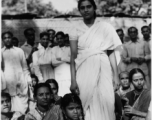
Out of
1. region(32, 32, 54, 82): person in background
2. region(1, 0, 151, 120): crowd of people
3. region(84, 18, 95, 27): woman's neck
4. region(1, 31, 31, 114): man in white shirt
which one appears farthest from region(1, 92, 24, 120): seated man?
region(84, 18, 95, 27): woman's neck

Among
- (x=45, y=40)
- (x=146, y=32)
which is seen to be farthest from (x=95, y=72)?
(x=146, y=32)

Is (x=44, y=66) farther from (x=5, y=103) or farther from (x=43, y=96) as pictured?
(x=43, y=96)

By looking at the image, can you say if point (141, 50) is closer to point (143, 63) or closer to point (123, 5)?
point (143, 63)

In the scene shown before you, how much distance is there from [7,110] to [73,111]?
248cm

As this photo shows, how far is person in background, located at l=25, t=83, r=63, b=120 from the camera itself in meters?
4.98

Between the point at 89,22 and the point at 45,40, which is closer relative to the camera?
the point at 89,22

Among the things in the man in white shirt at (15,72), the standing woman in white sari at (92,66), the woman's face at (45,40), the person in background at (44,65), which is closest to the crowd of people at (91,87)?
the standing woman in white sari at (92,66)

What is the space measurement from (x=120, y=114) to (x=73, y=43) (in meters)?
1.07

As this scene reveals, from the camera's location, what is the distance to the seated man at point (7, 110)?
21.8 feet

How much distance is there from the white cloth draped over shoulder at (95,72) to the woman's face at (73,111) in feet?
0.34

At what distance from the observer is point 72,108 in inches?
195

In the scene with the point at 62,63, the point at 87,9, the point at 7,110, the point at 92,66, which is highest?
the point at 87,9

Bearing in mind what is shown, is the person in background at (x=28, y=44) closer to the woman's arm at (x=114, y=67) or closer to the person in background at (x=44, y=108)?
the person in background at (x=44, y=108)

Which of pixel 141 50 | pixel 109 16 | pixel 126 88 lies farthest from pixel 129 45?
pixel 109 16
